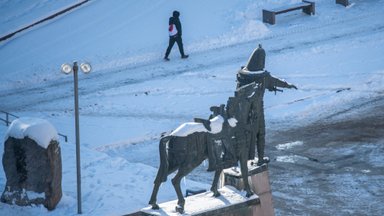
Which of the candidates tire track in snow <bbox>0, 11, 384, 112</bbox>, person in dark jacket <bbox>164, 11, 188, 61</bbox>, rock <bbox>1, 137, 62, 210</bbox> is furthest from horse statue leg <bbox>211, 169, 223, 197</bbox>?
person in dark jacket <bbox>164, 11, 188, 61</bbox>

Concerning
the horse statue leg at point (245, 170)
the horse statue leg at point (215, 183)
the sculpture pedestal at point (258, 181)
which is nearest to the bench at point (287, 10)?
the sculpture pedestal at point (258, 181)

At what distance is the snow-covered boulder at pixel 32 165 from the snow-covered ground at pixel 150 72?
0.88 ft

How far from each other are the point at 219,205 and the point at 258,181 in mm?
1301

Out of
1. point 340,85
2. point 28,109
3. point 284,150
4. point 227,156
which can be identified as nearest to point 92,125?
point 28,109

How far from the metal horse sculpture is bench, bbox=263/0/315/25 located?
1524 cm

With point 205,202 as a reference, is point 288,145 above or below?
below

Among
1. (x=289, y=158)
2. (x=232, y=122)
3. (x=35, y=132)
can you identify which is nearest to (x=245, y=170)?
(x=232, y=122)

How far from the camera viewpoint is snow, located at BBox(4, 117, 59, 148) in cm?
1903

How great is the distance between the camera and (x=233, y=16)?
32531mm

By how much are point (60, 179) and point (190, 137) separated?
4.37 m

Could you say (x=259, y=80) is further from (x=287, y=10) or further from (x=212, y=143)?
(x=287, y=10)

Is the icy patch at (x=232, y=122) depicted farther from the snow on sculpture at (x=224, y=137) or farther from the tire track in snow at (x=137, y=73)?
the tire track in snow at (x=137, y=73)

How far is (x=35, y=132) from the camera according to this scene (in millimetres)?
19047

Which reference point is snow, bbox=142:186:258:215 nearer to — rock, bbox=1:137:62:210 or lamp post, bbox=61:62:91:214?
lamp post, bbox=61:62:91:214
